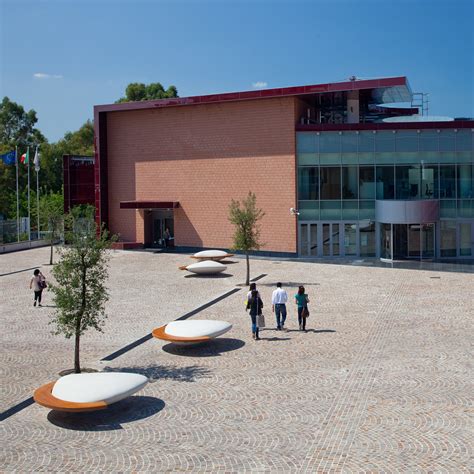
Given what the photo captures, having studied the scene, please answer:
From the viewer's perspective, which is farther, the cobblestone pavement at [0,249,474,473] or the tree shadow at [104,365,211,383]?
the tree shadow at [104,365,211,383]

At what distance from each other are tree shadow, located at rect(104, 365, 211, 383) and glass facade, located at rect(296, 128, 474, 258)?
2314cm

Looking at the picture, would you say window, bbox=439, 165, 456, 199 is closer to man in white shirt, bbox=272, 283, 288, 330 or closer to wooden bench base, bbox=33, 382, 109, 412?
man in white shirt, bbox=272, 283, 288, 330

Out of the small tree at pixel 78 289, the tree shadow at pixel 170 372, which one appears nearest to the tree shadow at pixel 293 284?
the tree shadow at pixel 170 372

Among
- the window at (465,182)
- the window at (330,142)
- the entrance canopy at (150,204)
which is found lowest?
the entrance canopy at (150,204)

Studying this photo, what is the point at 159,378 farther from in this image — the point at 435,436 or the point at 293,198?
the point at 293,198

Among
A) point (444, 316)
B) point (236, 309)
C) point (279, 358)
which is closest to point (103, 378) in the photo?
point (279, 358)

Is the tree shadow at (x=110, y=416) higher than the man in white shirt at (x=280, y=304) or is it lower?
lower

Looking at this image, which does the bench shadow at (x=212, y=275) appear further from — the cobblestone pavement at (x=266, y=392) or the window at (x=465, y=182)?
the window at (x=465, y=182)

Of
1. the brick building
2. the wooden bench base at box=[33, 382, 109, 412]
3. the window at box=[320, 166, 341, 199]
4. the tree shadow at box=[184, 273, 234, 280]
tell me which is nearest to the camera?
the wooden bench base at box=[33, 382, 109, 412]

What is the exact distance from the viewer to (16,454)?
10.4 metres

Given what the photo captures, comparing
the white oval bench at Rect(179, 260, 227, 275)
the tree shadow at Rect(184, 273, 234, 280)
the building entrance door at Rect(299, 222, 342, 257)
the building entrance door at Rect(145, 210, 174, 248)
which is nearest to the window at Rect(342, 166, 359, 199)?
the building entrance door at Rect(299, 222, 342, 257)

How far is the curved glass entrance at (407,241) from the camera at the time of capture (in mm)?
36156

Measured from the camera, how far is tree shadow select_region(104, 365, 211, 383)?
47.3 ft

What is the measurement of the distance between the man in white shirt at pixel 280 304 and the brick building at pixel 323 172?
18247 millimetres
